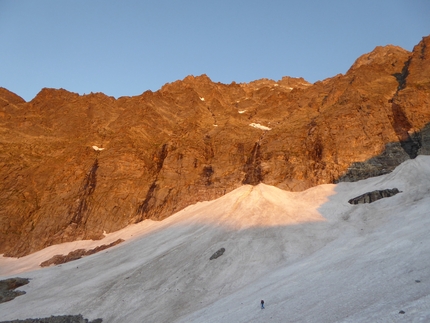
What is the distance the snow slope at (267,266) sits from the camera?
19.1m

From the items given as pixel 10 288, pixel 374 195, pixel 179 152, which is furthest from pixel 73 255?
pixel 374 195

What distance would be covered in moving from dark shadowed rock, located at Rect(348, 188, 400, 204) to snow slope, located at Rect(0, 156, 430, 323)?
1.32 m

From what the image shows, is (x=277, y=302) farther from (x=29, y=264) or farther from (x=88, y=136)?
(x=88, y=136)

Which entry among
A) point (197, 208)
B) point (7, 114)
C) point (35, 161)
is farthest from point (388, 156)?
point (7, 114)

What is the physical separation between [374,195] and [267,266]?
20.7 m

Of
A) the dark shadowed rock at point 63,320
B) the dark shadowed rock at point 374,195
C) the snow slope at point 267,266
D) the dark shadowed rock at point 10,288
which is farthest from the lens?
the dark shadowed rock at point 374,195

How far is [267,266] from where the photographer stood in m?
31.3

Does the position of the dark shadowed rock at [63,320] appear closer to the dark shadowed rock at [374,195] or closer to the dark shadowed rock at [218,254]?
the dark shadowed rock at [218,254]

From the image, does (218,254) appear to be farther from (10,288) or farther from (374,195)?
(10,288)

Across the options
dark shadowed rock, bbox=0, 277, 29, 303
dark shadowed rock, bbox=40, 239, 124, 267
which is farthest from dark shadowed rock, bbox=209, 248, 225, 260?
dark shadowed rock, bbox=40, 239, 124, 267

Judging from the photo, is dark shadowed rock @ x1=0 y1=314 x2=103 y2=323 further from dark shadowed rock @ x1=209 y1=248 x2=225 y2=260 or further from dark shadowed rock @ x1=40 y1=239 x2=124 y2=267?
dark shadowed rock @ x1=40 y1=239 x2=124 y2=267

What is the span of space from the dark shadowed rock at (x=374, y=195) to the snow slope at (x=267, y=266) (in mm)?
1321

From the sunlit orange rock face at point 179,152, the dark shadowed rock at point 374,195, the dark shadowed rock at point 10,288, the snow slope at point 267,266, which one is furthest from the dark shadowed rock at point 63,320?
the dark shadowed rock at point 374,195

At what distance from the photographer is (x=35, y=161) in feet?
252
